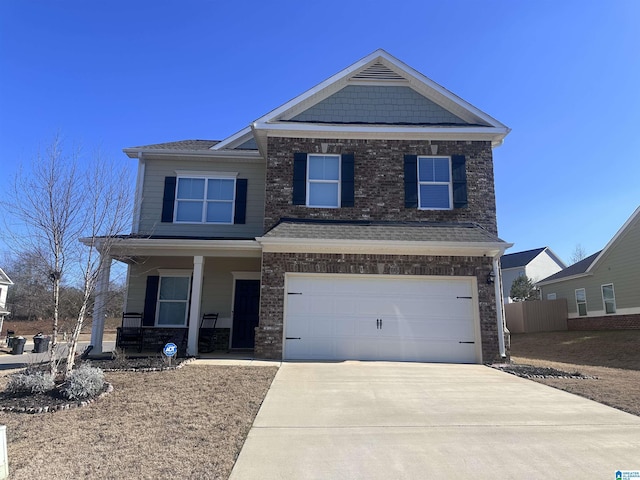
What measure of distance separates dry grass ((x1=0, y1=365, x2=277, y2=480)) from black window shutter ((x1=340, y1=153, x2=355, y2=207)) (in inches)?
241

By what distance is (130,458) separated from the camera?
4.33m

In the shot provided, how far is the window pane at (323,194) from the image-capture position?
40.3 feet

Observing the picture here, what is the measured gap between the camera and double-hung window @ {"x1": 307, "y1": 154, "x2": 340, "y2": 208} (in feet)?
40.4

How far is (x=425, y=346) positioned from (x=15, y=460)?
8683 millimetres

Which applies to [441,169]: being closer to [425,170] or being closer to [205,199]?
[425,170]

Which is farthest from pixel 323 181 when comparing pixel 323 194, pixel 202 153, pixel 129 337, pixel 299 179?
pixel 129 337

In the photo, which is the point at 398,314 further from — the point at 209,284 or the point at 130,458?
the point at 130,458

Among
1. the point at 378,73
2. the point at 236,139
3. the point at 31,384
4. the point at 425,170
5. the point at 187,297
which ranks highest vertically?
the point at 378,73

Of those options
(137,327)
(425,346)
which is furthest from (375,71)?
(137,327)

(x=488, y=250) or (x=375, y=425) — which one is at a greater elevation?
(x=488, y=250)

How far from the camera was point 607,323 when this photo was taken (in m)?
21.3

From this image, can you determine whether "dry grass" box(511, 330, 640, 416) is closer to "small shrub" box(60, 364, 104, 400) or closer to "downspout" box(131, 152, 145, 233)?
"small shrub" box(60, 364, 104, 400)

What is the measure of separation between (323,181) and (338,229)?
5.61 ft
